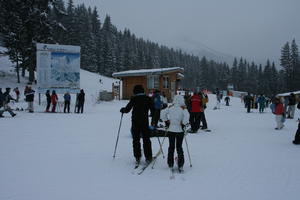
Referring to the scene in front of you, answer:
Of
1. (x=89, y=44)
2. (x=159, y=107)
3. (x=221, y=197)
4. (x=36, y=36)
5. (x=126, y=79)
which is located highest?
(x=89, y=44)

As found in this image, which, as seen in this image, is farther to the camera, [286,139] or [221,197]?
[286,139]

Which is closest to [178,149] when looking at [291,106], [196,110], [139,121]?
[139,121]

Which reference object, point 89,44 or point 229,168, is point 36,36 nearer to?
point 229,168

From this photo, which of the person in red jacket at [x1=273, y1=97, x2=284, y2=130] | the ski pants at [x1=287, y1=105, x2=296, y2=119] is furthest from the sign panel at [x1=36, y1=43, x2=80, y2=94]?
the ski pants at [x1=287, y1=105, x2=296, y2=119]

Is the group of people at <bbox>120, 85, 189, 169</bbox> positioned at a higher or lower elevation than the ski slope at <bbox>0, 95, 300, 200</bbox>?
higher

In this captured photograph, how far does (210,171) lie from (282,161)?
2302 millimetres

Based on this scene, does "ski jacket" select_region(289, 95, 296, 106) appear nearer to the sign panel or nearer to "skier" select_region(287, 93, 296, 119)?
"skier" select_region(287, 93, 296, 119)

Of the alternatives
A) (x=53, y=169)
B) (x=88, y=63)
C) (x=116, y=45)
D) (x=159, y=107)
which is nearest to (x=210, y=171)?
(x=53, y=169)

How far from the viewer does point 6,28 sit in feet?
77.6

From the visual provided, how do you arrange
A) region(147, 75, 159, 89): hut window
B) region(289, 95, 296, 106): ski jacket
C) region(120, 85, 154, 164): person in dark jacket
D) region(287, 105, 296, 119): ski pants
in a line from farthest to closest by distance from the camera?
region(147, 75, 159, 89): hut window, region(287, 105, 296, 119): ski pants, region(289, 95, 296, 106): ski jacket, region(120, 85, 154, 164): person in dark jacket

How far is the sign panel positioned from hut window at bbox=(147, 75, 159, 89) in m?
10.8

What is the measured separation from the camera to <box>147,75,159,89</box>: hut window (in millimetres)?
27111

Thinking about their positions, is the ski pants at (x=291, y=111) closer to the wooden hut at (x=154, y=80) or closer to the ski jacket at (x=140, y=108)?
the wooden hut at (x=154, y=80)

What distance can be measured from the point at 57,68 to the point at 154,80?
40.1 ft
